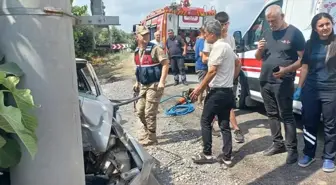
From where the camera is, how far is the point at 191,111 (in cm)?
719

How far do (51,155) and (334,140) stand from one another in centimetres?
340

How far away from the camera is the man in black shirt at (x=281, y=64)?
13.1 feet

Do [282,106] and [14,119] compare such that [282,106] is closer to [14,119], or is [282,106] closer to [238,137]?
[238,137]

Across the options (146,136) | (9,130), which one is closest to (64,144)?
(9,130)

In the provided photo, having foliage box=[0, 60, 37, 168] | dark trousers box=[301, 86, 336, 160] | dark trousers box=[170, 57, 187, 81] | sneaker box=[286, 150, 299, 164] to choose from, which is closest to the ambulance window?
dark trousers box=[301, 86, 336, 160]

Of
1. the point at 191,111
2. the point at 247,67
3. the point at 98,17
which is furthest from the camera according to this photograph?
the point at 191,111

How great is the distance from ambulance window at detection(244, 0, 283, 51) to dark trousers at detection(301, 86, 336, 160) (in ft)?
7.55

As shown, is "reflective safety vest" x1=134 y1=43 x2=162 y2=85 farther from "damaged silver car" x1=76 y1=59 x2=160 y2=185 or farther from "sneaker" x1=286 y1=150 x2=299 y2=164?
"damaged silver car" x1=76 y1=59 x2=160 y2=185

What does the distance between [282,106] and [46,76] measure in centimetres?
327

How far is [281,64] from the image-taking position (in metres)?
4.04

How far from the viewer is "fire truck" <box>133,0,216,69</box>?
14.0 metres

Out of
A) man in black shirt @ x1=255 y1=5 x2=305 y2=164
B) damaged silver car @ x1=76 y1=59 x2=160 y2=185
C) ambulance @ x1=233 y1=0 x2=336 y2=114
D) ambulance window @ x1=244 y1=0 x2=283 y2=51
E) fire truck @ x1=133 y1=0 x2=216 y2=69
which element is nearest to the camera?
damaged silver car @ x1=76 y1=59 x2=160 y2=185

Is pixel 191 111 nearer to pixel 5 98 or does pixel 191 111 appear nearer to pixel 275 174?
pixel 275 174

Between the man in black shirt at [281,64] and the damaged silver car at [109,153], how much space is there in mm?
2207
